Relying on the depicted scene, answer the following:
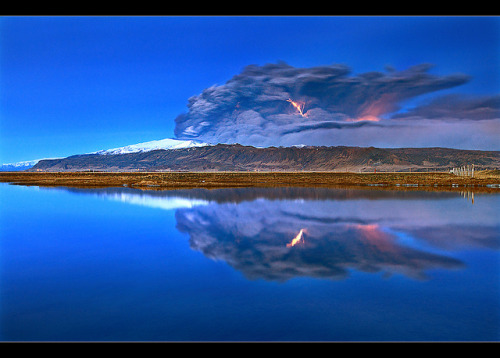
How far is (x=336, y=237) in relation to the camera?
48.6 feet

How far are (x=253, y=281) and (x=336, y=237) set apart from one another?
6.51 meters

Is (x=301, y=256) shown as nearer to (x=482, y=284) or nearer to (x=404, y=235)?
(x=482, y=284)

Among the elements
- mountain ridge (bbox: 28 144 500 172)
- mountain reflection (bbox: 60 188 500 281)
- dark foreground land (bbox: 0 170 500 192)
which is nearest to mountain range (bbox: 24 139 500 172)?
mountain ridge (bbox: 28 144 500 172)

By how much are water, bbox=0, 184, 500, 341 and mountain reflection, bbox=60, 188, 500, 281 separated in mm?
72

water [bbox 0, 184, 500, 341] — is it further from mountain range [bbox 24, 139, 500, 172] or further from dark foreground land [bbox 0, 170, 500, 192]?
mountain range [bbox 24, 139, 500, 172]

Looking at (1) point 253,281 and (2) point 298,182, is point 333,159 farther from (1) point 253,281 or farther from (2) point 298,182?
(1) point 253,281

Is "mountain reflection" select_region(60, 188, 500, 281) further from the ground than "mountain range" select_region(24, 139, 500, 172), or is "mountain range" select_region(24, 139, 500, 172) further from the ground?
"mountain range" select_region(24, 139, 500, 172)

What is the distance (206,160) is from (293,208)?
168023mm

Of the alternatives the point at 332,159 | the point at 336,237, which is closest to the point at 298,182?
the point at 336,237

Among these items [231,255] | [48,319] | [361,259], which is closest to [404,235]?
[361,259]

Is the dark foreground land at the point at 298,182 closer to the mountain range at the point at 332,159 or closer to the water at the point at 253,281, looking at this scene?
the water at the point at 253,281

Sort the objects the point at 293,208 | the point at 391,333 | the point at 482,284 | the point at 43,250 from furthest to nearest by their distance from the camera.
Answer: the point at 293,208 → the point at 43,250 → the point at 482,284 → the point at 391,333

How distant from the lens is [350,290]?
855cm

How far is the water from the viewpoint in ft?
22.1
